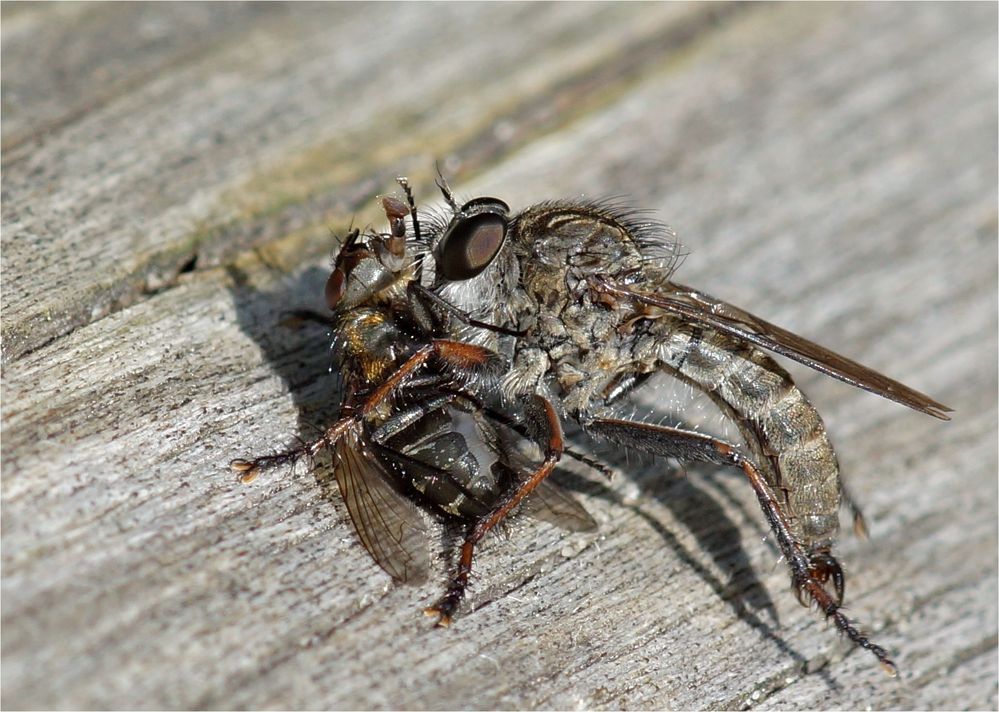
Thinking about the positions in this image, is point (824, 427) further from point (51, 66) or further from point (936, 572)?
point (51, 66)

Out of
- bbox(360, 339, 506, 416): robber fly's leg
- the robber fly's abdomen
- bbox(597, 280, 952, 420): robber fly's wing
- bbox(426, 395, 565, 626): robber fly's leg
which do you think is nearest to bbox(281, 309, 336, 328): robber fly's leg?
Result: bbox(360, 339, 506, 416): robber fly's leg

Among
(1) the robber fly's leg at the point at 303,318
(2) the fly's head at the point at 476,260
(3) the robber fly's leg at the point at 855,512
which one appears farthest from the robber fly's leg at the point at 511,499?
(3) the robber fly's leg at the point at 855,512

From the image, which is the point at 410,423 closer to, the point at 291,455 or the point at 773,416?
the point at 291,455

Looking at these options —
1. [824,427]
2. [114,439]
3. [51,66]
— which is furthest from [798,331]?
[51,66]

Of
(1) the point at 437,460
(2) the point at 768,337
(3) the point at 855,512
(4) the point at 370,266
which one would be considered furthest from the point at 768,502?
(4) the point at 370,266

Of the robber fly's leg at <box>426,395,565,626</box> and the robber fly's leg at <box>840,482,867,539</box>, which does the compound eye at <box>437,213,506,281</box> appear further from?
the robber fly's leg at <box>840,482,867,539</box>

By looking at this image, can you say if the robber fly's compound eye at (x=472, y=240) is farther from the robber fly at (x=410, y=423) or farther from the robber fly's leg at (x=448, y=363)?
the robber fly's leg at (x=448, y=363)

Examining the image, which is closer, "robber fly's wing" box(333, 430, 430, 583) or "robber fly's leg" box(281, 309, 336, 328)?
"robber fly's wing" box(333, 430, 430, 583)

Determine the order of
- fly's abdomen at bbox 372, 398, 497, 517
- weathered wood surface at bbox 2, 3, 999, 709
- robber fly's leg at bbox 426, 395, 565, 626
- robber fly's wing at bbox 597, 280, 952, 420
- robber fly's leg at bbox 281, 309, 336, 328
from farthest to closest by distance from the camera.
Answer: robber fly's leg at bbox 281, 309, 336, 328, robber fly's wing at bbox 597, 280, 952, 420, fly's abdomen at bbox 372, 398, 497, 517, robber fly's leg at bbox 426, 395, 565, 626, weathered wood surface at bbox 2, 3, 999, 709

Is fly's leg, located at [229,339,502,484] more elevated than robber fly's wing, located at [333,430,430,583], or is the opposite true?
fly's leg, located at [229,339,502,484]

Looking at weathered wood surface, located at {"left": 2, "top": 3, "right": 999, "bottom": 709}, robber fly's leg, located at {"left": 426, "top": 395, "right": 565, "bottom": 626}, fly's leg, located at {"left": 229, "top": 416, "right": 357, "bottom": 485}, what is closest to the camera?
weathered wood surface, located at {"left": 2, "top": 3, "right": 999, "bottom": 709}
